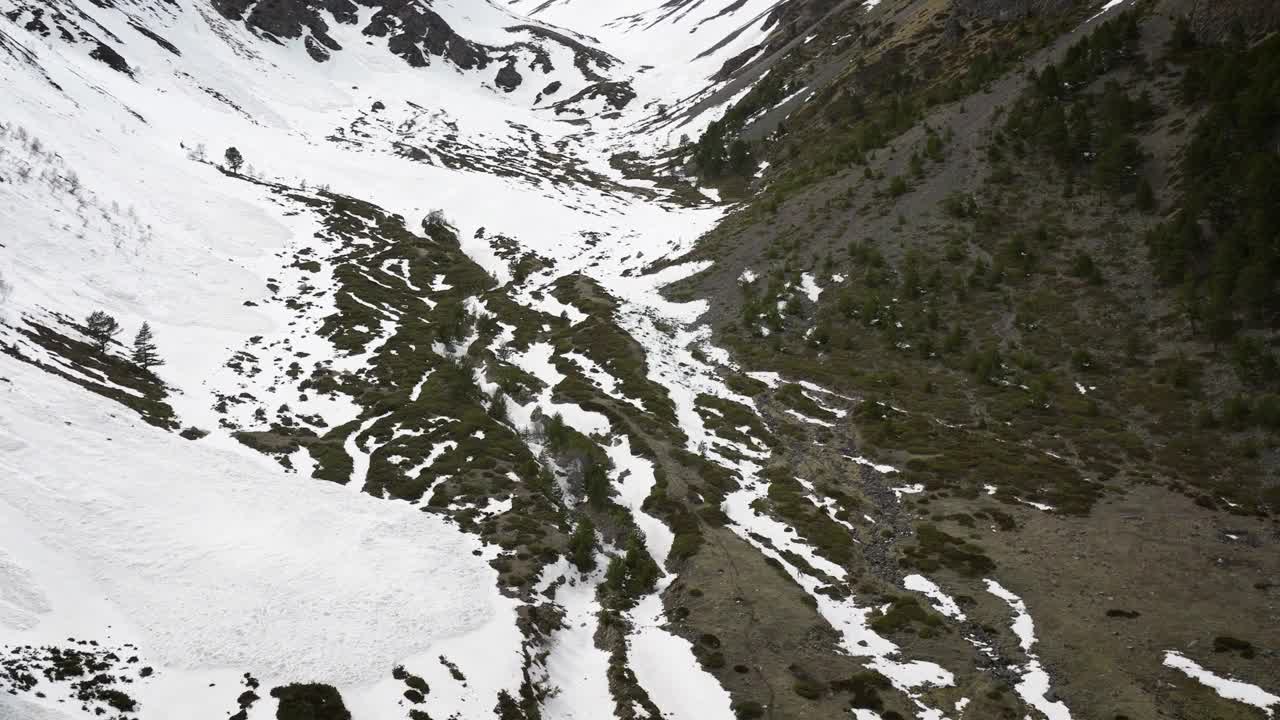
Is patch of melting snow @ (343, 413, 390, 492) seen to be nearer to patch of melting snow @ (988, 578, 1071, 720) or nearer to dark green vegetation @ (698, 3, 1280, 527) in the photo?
dark green vegetation @ (698, 3, 1280, 527)

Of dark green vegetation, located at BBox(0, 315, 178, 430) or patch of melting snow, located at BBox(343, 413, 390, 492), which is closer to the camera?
dark green vegetation, located at BBox(0, 315, 178, 430)

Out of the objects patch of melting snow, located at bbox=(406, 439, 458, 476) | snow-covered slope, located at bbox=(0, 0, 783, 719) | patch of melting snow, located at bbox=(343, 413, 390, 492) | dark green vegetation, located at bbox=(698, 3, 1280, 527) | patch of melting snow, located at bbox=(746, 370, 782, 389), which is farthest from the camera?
patch of melting snow, located at bbox=(746, 370, 782, 389)

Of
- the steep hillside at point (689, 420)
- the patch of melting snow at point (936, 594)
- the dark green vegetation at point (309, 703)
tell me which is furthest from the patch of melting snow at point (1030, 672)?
the dark green vegetation at point (309, 703)

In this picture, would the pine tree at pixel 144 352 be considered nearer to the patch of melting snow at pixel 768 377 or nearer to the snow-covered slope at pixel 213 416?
the snow-covered slope at pixel 213 416

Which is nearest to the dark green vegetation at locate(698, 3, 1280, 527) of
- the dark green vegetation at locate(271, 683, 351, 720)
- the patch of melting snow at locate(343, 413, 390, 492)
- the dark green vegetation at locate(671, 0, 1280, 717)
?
the dark green vegetation at locate(671, 0, 1280, 717)

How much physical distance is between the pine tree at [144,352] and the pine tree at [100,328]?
1.67 m

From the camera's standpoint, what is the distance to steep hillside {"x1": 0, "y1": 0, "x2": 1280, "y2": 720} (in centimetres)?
2562

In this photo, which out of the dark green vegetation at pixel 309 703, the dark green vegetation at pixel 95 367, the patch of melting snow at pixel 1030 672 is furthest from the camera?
the dark green vegetation at pixel 95 367

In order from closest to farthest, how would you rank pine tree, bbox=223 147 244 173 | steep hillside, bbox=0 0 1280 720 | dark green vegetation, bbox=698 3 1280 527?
steep hillside, bbox=0 0 1280 720, dark green vegetation, bbox=698 3 1280 527, pine tree, bbox=223 147 244 173

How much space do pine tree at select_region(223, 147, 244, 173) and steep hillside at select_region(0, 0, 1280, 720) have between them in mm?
702

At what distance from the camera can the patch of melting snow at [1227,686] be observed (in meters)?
22.6

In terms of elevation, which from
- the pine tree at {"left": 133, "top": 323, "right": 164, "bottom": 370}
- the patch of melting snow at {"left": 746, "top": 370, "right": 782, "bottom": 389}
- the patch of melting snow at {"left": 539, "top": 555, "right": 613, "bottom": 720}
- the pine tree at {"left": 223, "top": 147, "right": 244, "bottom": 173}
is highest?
the pine tree at {"left": 223, "top": 147, "right": 244, "bottom": 173}

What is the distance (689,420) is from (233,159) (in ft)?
313

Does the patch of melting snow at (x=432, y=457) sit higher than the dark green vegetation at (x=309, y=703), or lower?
higher
